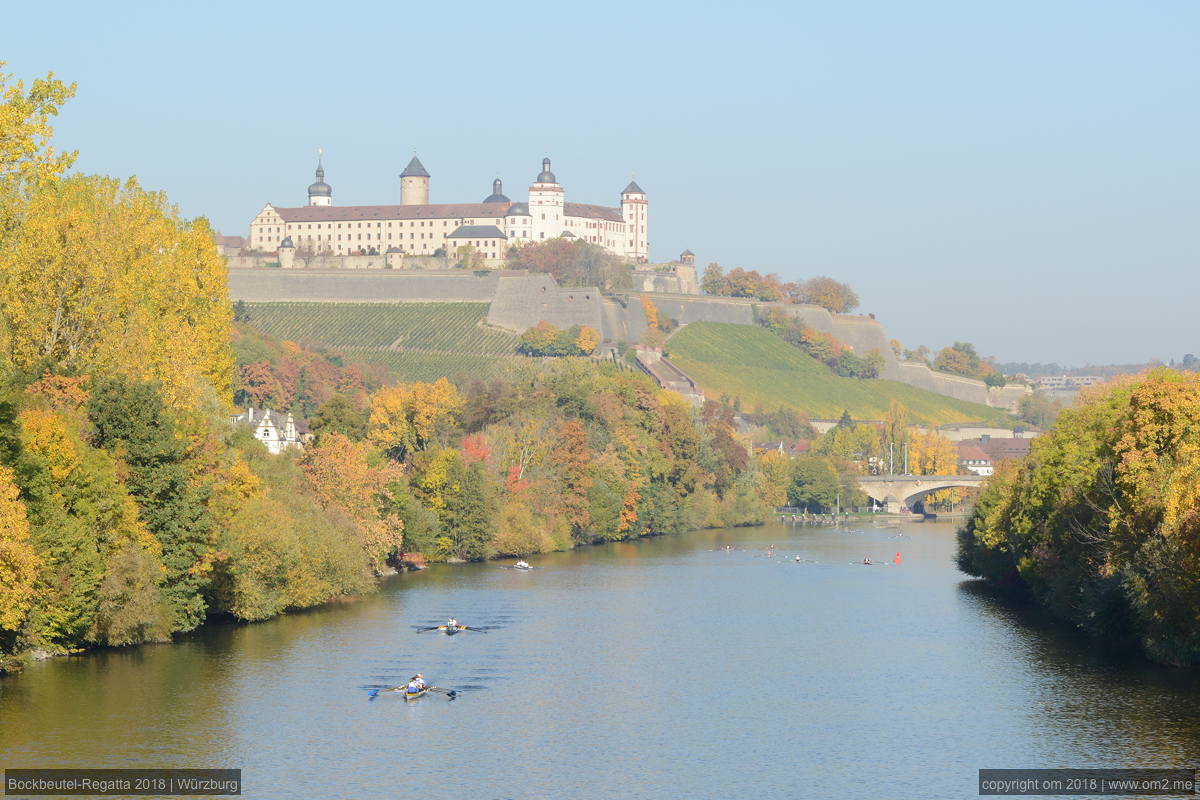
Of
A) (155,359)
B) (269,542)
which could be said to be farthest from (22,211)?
(269,542)

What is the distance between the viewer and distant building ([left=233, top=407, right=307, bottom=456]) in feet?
302

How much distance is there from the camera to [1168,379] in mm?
45781

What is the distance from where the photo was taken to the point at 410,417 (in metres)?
80.4

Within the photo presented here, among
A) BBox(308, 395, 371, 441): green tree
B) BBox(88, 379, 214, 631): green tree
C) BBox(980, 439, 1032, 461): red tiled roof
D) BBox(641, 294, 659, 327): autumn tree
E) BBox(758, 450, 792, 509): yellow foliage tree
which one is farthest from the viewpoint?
BBox(641, 294, 659, 327): autumn tree

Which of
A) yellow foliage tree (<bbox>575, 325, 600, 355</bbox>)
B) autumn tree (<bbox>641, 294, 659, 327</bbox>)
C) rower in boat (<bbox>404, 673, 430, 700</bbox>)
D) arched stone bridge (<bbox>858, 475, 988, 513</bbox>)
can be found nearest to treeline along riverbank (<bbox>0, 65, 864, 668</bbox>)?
rower in boat (<bbox>404, 673, 430, 700</bbox>)

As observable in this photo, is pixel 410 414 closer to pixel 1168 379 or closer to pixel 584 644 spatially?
pixel 584 644

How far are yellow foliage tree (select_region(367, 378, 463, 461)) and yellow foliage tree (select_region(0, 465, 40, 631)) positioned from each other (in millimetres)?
40010

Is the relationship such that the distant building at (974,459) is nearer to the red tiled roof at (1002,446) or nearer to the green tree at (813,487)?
the red tiled roof at (1002,446)

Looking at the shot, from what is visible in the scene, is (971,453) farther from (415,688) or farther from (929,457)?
(415,688)

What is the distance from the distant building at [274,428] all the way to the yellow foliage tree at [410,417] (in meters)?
9.28

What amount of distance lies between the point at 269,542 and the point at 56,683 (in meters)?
11.2

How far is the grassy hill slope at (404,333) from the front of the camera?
5945 inches

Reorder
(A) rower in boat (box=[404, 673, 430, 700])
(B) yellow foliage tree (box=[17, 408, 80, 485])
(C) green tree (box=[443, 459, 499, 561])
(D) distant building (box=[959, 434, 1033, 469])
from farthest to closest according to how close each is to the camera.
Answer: (D) distant building (box=[959, 434, 1033, 469]) < (C) green tree (box=[443, 459, 499, 561]) < (B) yellow foliage tree (box=[17, 408, 80, 485]) < (A) rower in boat (box=[404, 673, 430, 700])

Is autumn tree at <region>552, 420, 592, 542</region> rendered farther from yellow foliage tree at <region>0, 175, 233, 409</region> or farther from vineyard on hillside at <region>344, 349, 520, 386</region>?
vineyard on hillside at <region>344, 349, 520, 386</region>
